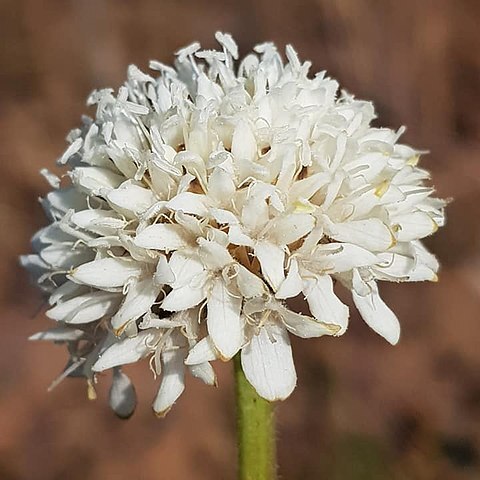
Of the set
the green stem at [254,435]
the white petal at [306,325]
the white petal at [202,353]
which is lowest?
the green stem at [254,435]

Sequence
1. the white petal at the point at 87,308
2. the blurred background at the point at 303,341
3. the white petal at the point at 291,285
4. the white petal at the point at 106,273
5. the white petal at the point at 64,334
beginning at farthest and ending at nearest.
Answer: the blurred background at the point at 303,341, the white petal at the point at 64,334, the white petal at the point at 87,308, the white petal at the point at 106,273, the white petal at the point at 291,285

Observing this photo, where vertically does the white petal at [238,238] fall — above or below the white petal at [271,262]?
above

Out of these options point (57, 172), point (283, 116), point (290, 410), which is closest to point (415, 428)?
point (290, 410)

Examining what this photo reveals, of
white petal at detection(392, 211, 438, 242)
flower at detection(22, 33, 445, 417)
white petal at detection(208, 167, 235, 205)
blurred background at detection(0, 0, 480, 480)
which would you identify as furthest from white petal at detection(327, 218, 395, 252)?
blurred background at detection(0, 0, 480, 480)

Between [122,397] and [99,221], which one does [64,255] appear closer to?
[99,221]

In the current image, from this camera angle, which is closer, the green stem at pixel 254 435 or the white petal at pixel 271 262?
the white petal at pixel 271 262

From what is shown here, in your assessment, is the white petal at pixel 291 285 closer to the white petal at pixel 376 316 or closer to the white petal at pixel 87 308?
the white petal at pixel 376 316

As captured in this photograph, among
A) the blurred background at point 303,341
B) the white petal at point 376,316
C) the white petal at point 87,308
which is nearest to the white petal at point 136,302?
the white petal at point 87,308
